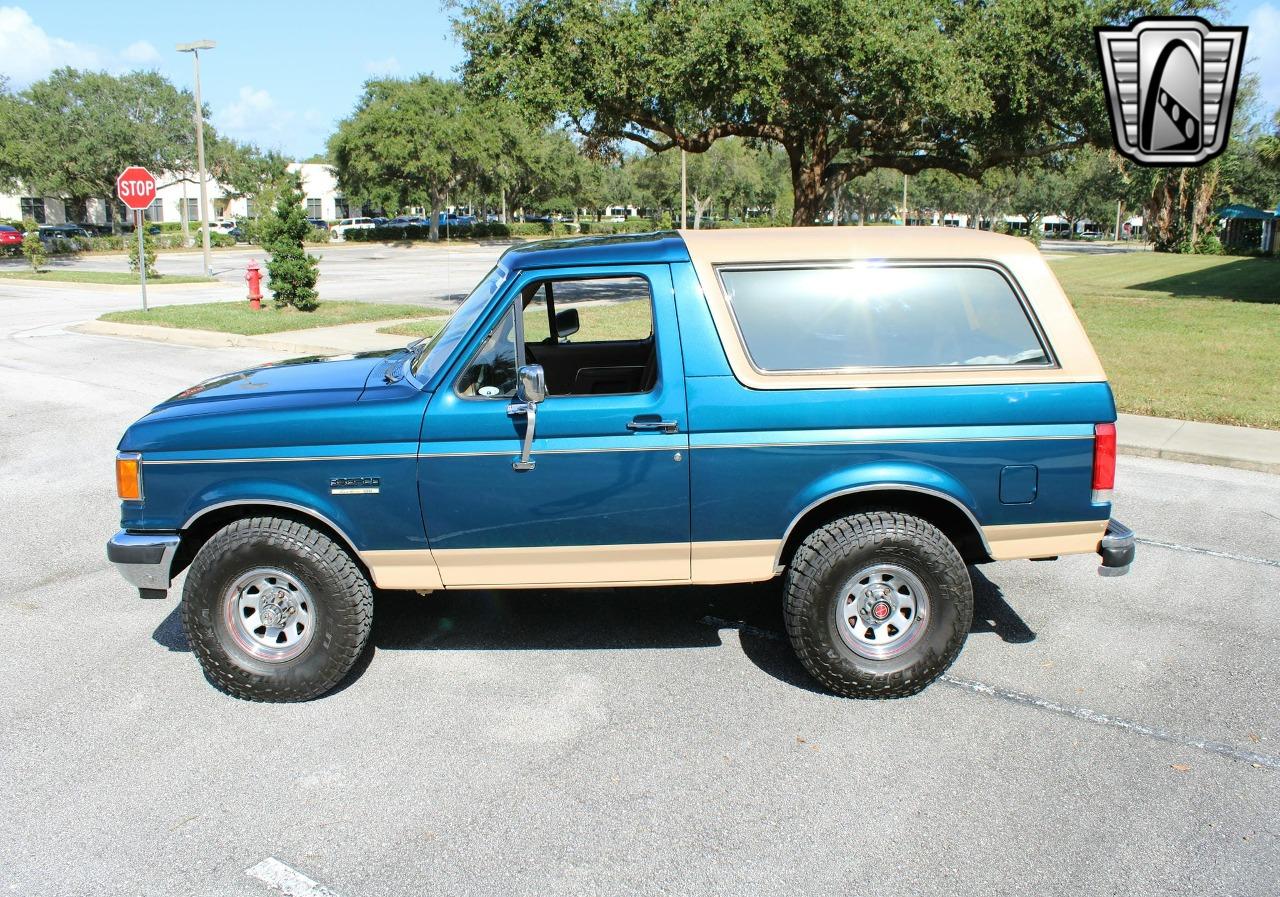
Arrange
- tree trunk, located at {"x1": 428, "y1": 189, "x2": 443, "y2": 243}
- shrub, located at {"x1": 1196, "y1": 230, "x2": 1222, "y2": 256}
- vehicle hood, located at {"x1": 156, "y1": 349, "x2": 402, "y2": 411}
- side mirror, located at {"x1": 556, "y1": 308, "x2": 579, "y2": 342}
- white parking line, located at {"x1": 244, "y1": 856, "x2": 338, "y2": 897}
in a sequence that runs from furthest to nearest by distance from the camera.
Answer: tree trunk, located at {"x1": 428, "y1": 189, "x2": 443, "y2": 243}, shrub, located at {"x1": 1196, "y1": 230, "x2": 1222, "y2": 256}, side mirror, located at {"x1": 556, "y1": 308, "x2": 579, "y2": 342}, vehicle hood, located at {"x1": 156, "y1": 349, "x2": 402, "y2": 411}, white parking line, located at {"x1": 244, "y1": 856, "x2": 338, "y2": 897}

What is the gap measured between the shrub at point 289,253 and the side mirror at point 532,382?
16.7 m

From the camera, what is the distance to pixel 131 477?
4.48 meters

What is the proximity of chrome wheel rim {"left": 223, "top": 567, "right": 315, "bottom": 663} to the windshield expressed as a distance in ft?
3.60

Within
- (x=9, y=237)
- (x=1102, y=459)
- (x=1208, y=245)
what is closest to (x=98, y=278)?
(x=9, y=237)

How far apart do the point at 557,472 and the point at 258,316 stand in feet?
53.5

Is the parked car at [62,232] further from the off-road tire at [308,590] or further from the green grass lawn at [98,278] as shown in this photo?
the off-road tire at [308,590]

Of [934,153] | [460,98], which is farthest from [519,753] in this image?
[460,98]

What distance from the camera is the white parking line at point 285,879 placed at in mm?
3277

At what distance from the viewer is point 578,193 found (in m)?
73.4

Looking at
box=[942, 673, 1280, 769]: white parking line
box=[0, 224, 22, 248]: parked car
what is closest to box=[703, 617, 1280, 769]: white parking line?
box=[942, 673, 1280, 769]: white parking line

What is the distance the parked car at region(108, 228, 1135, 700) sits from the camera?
4387 mm

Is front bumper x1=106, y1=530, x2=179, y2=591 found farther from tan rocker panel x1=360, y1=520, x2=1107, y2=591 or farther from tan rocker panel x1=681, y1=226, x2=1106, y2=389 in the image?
tan rocker panel x1=681, y1=226, x2=1106, y2=389

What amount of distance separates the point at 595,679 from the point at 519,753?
2.35 feet

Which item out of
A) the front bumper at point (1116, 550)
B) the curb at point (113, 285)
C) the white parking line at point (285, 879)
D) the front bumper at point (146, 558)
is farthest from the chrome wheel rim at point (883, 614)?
the curb at point (113, 285)
